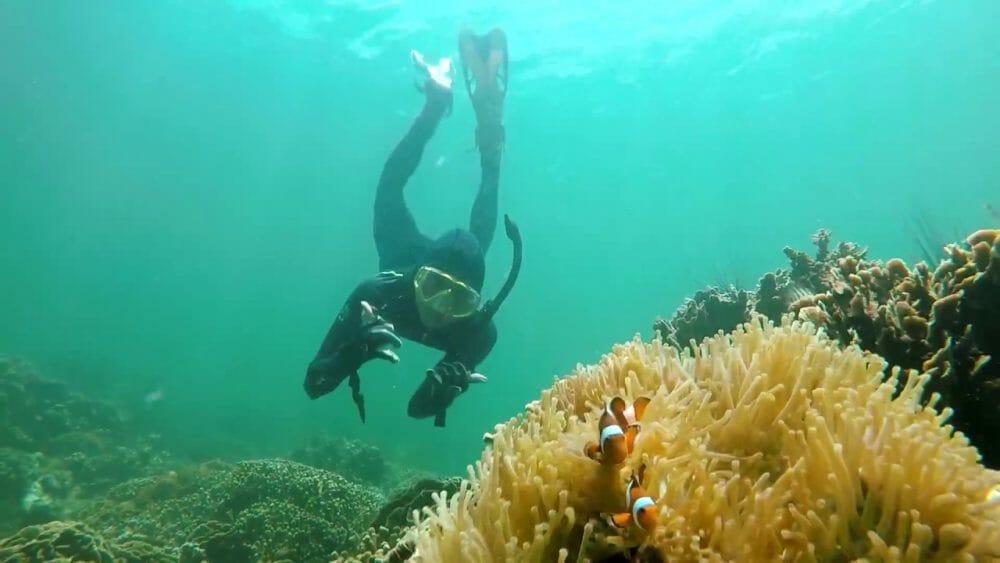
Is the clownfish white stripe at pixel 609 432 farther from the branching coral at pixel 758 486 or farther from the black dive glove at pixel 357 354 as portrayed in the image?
the black dive glove at pixel 357 354

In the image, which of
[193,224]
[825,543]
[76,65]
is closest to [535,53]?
[825,543]

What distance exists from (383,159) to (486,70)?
39.2 m

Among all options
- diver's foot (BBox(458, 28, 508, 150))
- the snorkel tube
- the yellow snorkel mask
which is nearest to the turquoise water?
diver's foot (BBox(458, 28, 508, 150))

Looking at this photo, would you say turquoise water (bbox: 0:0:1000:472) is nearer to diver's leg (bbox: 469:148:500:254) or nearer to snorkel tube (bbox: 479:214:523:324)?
diver's leg (bbox: 469:148:500:254)

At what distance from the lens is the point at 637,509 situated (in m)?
1.40

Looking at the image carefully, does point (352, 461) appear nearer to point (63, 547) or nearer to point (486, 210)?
point (486, 210)

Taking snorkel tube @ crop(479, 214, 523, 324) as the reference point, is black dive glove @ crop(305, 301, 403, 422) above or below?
below

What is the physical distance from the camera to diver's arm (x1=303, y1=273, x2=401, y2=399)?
5.46 m

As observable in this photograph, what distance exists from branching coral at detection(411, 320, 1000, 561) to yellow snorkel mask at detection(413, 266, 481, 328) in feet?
14.4

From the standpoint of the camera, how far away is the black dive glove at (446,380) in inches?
221

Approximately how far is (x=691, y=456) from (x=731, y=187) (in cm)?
6693

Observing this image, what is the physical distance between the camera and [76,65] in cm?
4325

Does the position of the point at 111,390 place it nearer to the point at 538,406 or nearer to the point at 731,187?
the point at 538,406

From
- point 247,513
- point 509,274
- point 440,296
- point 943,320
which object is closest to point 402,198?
point 440,296
